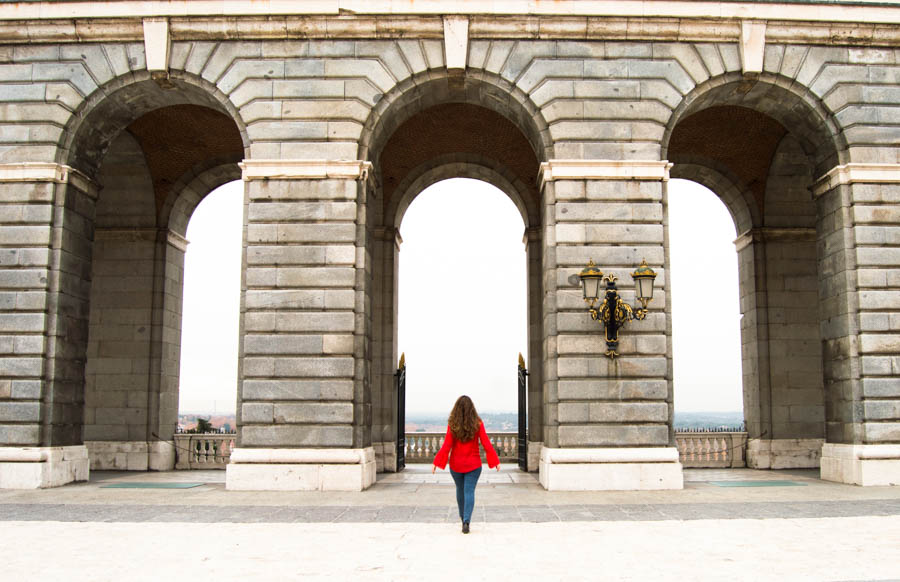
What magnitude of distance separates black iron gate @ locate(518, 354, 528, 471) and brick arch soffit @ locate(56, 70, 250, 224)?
910 cm

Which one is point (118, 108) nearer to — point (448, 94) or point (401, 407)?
point (448, 94)

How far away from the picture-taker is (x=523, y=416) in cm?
2011

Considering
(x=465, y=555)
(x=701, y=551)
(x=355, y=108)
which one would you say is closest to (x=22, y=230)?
(x=355, y=108)

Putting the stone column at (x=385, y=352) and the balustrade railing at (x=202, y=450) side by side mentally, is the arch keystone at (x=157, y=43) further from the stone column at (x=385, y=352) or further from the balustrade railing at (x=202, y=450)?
the balustrade railing at (x=202, y=450)

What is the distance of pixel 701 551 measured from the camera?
8648 millimetres

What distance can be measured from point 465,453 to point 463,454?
0.10ft

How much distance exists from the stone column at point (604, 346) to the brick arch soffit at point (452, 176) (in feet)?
17.8

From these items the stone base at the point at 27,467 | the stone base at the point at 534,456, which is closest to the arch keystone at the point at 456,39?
the stone base at the point at 534,456

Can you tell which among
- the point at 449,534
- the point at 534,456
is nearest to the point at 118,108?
the point at 449,534

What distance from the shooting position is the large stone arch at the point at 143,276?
19.4 m

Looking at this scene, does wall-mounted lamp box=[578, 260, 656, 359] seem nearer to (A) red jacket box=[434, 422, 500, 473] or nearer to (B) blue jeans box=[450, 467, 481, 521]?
(A) red jacket box=[434, 422, 500, 473]

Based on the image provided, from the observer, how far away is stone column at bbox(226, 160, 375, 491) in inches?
567

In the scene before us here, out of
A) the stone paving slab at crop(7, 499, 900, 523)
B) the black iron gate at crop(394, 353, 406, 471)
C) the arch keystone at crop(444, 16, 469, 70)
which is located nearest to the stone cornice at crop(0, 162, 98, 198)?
the stone paving slab at crop(7, 499, 900, 523)

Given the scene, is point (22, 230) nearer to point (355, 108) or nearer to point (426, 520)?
point (355, 108)
